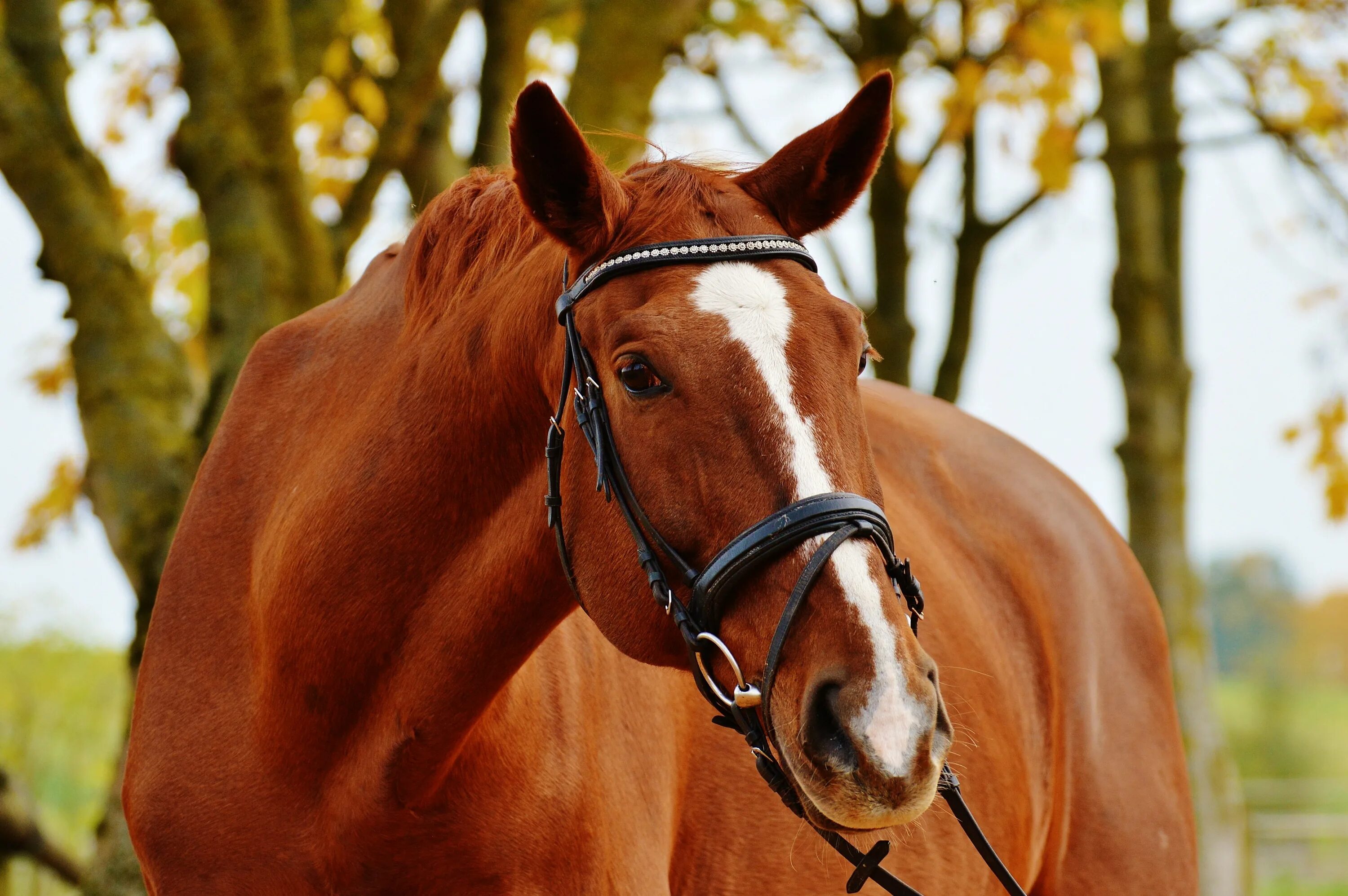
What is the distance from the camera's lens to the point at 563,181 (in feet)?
7.42

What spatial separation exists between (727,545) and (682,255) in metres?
0.52

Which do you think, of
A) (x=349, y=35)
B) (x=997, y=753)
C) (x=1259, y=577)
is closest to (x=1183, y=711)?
(x=997, y=753)

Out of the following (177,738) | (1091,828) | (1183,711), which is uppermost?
(177,738)

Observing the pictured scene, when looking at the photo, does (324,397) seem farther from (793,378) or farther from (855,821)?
(855,821)

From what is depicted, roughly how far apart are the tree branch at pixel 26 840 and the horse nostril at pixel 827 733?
628 centimetres

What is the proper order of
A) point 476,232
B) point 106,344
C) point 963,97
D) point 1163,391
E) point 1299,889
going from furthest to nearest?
1. point 1299,889
2. point 1163,391
3. point 963,97
4. point 106,344
5. point 476,232

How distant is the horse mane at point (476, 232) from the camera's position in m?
2.40

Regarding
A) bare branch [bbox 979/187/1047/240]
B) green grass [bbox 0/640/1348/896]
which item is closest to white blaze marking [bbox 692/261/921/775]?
bare branch [bbox 979/187/1047/240]

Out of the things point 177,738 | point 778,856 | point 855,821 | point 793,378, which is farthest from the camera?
point 778,856

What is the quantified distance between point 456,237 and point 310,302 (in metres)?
3.14

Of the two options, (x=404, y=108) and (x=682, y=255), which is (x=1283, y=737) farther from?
(x=682, y=255)

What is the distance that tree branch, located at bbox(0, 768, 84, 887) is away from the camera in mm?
6777

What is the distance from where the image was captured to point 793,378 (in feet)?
6.50

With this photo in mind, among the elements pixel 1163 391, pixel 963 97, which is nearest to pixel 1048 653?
pixel 963 97
